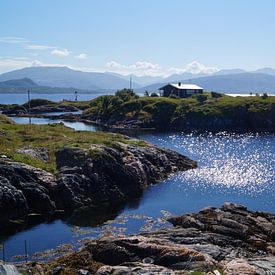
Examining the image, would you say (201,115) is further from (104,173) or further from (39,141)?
(104,173)

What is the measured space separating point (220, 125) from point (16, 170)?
120522mm

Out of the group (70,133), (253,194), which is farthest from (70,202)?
(70,133)

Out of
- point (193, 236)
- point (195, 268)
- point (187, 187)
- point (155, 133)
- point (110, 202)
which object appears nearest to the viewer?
point (195, 268)

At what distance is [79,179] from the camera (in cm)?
7200

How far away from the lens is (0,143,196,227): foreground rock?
63.4 meters

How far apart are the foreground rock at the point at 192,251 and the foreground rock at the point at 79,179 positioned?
61.9ft

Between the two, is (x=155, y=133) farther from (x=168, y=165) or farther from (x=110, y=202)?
(x=110, y=202)

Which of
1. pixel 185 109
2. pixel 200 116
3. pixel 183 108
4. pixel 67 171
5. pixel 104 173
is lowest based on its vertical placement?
pixel 104 173

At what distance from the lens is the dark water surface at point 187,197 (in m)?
55.8

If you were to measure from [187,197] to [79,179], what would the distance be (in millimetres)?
17392

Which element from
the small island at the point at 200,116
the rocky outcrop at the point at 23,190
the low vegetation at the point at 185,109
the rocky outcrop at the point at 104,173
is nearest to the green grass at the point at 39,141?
the rocky outcrop at the point at 104,173

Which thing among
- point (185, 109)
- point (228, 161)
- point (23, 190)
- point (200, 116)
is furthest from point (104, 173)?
point (185, 109)

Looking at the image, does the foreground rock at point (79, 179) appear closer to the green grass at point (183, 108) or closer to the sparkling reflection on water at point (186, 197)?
the sparkling reflection on water at point (186, 197)

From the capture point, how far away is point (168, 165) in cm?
9331
